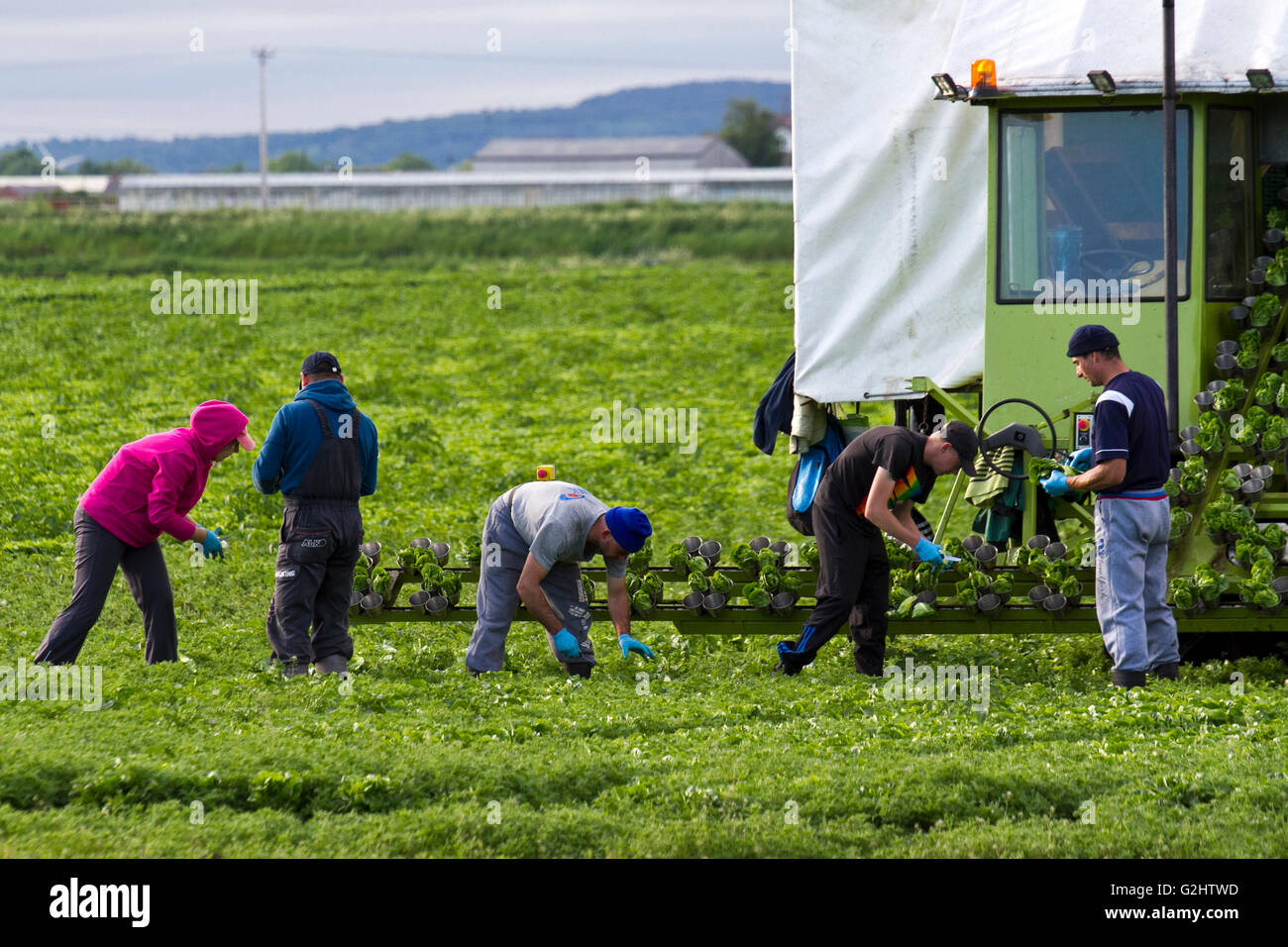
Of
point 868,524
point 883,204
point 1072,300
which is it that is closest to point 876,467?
point 868,524

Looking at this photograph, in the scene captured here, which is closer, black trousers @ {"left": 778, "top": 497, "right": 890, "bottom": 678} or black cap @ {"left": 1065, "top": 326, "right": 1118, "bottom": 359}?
black cap @ {"left": 1065, "top": 326, "right": 1118, "bottom": 359}

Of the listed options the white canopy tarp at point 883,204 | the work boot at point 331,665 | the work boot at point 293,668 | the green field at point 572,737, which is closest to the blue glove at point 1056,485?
the green field at point 572,737

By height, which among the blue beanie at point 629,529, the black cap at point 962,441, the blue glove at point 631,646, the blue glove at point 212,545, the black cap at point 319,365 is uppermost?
the black cap at point 319,365

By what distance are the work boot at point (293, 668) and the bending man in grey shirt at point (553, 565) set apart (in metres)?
0.92

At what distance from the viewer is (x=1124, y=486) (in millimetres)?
8117

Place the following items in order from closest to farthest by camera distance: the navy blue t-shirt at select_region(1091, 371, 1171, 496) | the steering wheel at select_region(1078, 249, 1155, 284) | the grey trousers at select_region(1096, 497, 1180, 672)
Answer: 1. the navy blue t-shirt at select_region(1091, 371, 1171, 496)
2. the grey trousers at select_region(1096, 497, 1180, 672)
3. the steering wheel at select_region(1078, 249, 1155, 284)

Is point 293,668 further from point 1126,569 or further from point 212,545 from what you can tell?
point 1126,569

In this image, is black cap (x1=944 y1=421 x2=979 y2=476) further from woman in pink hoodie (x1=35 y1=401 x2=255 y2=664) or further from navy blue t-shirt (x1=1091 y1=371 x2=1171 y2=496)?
woman in pink hoodie (x1=35 y1=401 x2=255 y2=664)

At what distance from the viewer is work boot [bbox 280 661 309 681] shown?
8539 mm

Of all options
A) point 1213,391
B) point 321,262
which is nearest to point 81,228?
point 321,262

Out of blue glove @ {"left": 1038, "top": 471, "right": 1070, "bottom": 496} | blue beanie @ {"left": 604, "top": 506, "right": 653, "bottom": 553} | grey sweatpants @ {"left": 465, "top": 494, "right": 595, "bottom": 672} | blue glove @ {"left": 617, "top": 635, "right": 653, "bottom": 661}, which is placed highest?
blue glove @ {"left": 1038, "top": 471, "right": 1070, "bottom": 496}

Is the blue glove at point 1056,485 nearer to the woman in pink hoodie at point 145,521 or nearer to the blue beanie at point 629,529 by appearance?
the blue beanie at point 629,529

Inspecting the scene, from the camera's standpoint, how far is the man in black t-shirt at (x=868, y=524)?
8.29m

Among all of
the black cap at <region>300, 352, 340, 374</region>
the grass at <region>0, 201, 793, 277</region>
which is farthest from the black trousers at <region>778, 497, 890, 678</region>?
the grass at <region>0, 201, 793, 277</region>
